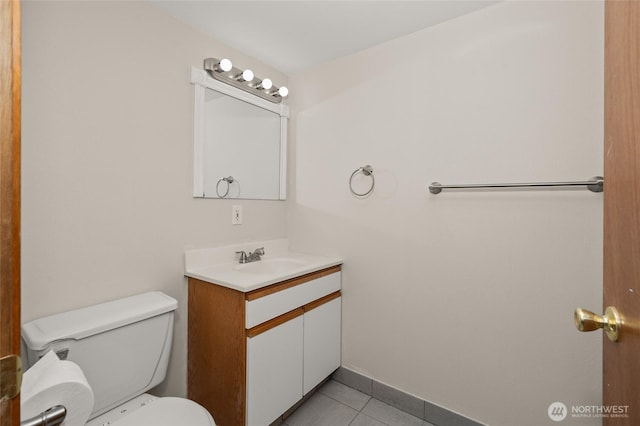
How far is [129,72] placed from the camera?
4.46 ft

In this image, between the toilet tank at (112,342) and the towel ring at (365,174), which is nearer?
the toilet tank at (112,342)

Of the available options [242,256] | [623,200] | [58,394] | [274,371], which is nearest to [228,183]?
[242,256]

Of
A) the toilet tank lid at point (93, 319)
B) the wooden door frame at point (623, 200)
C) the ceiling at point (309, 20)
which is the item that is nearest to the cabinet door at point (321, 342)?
the toilet tank lid at point (93, 319)

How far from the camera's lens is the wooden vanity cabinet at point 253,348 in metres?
1.32

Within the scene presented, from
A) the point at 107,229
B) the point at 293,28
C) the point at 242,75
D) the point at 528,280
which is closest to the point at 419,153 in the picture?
the point at 528,280

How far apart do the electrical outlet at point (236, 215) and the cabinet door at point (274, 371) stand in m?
0.71

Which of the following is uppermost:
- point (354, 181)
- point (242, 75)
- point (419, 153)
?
point (242, 75)

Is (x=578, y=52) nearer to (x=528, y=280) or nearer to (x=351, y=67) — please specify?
(x=528, y=280)

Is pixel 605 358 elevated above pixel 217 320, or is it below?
above

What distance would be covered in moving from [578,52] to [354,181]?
118cm

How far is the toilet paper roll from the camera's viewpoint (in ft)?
2.18

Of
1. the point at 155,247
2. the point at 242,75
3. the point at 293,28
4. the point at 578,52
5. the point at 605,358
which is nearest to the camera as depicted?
the point at 605,358

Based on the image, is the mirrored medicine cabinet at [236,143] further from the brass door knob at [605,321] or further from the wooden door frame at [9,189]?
the brass door knob at [605,321]

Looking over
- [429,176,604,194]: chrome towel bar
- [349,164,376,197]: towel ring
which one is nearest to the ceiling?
[349,164,376,197]: towel ring
